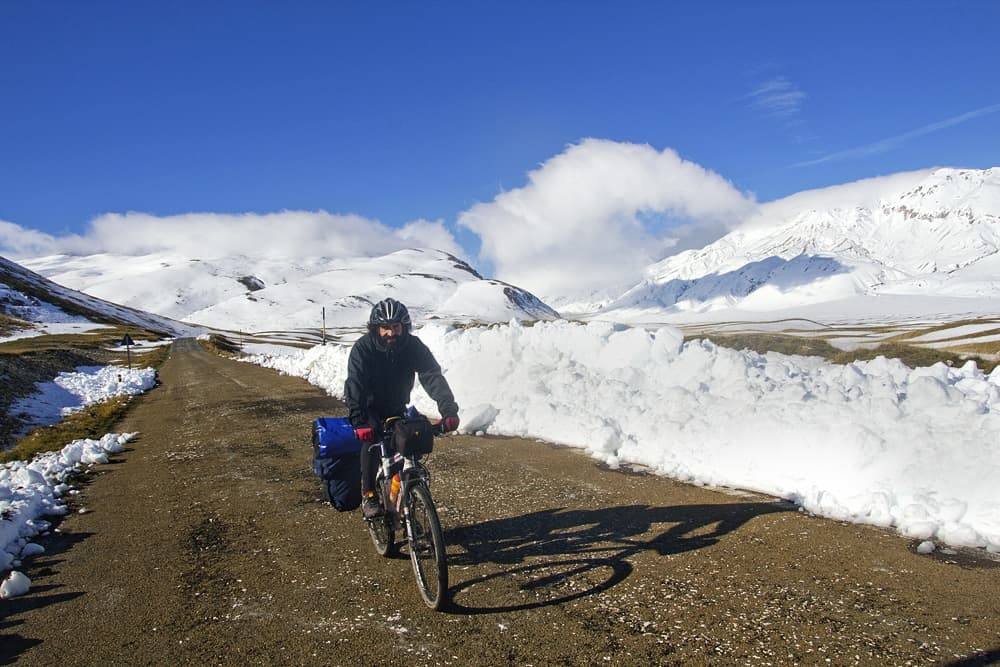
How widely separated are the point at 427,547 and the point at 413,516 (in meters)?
0.34

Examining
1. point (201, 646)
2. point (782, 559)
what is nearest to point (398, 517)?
point (201, 646)

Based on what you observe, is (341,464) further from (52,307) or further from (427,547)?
(52,307)

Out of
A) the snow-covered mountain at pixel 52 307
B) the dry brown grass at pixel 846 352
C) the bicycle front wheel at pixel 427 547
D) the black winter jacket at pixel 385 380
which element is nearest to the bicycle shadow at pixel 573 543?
the bicycle front wheel at pixel 427 547

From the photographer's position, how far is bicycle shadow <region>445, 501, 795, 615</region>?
5.57 meters

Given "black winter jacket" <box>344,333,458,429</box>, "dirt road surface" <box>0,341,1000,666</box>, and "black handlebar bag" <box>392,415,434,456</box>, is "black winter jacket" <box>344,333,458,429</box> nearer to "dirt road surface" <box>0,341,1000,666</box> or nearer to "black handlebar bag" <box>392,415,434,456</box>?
"black handlebar bag" <box>392,415,434,456</box>

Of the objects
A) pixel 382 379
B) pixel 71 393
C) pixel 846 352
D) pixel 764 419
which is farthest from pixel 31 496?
pixel 846 352

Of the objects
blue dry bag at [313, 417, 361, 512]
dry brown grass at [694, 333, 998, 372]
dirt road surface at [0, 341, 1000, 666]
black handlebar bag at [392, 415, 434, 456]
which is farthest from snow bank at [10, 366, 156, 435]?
dry brown grass at [694, 333, 998, 372]

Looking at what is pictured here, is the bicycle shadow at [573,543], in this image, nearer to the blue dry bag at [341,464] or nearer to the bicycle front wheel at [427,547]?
the bicycle front wheel at [427,547]

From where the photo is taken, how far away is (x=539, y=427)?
43.1 feet

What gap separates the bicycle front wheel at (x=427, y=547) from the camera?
16.9ft

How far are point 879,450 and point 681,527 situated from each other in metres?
3.16

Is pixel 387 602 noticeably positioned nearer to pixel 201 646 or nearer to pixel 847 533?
pixel 201 646

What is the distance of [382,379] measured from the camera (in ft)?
20.5

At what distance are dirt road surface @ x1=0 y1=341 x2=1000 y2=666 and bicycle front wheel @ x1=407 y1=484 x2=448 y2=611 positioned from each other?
17 centimetres
